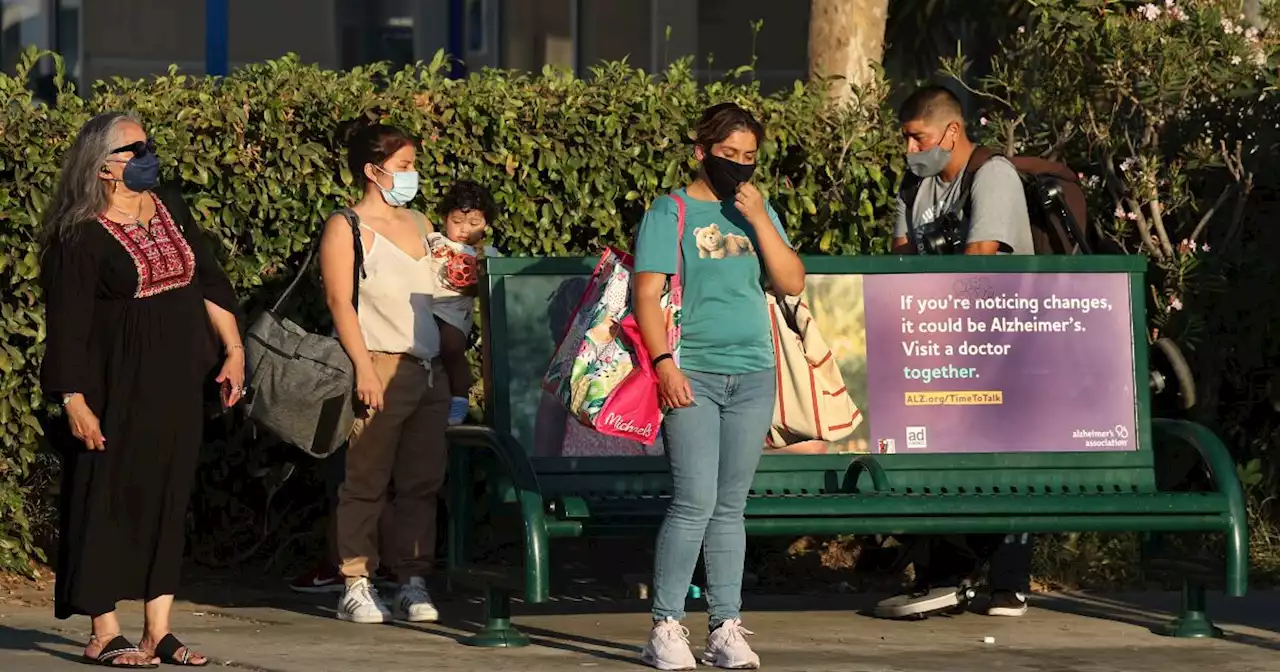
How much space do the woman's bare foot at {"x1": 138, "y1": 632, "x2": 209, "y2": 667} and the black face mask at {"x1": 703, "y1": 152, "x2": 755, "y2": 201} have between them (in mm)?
2169

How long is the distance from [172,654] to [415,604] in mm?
1193

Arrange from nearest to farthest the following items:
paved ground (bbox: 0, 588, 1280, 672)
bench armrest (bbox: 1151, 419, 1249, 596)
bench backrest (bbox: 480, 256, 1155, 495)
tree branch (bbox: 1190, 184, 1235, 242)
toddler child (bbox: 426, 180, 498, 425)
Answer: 1. paved ground (bbox: 0, 588, 1280, 672)
2. bench armrest (bbox: 1151, 419, 1249, 596)
3. bench backrest (bbox: 480, 256, 1155, 495)
4. toddler child (bbox: 426, 180, 498, 425)
5. tree branch (bbox: 1190, 184, 1235, 242)

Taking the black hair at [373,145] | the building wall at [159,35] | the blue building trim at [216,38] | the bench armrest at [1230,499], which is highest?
the building wall at [159,35]

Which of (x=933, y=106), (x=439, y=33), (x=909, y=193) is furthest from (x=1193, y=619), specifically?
(x=439, y=33)

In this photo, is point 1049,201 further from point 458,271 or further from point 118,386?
point 118,386

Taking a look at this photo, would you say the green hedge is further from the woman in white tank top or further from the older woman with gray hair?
the older woman with gray hair

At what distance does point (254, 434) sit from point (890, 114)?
9.29 feet

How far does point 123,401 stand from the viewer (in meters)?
7.17

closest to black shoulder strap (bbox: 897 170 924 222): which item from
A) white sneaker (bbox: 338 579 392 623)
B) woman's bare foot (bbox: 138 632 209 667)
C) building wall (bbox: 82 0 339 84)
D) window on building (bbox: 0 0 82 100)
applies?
white sneaker (bbox: 338 579 392 623)

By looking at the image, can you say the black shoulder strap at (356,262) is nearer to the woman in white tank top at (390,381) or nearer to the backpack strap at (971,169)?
the woman in white tank top at (390,381)

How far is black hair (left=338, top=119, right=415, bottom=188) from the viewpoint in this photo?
813 centimetres

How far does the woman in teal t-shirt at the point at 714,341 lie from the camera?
6.99 m

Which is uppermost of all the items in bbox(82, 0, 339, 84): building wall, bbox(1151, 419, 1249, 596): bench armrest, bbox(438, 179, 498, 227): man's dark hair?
bbox(82, 0, 339, 84): building wall

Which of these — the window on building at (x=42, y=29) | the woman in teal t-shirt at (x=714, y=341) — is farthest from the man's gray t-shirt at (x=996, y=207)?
the window on building at (x=42, y=29)
